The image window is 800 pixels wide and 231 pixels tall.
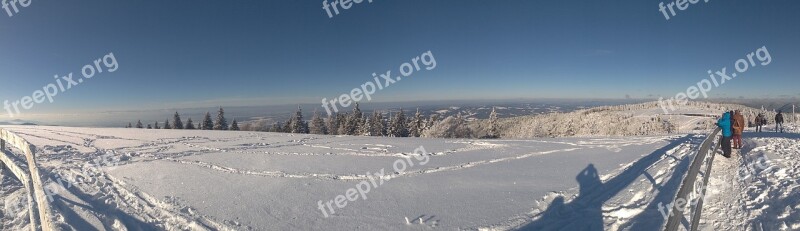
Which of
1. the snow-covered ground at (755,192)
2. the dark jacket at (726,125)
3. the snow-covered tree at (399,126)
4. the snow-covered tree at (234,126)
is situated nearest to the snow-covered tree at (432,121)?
the snow-covered tree at (399,126)

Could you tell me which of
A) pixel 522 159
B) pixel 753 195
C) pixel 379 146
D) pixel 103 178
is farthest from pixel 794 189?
pixel 103 178

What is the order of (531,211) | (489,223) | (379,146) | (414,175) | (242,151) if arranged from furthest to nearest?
(379,146), (242,151), (414,175), (531,211), (489,223)

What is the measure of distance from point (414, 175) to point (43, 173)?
12.7 m

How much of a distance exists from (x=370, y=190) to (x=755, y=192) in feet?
25.2

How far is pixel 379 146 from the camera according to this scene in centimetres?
1752

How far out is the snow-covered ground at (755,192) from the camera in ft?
17.5

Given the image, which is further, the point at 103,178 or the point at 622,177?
the point at 103,178

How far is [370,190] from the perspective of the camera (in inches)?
366

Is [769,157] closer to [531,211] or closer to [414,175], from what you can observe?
[531,211]

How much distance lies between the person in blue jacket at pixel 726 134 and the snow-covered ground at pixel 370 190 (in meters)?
0.98

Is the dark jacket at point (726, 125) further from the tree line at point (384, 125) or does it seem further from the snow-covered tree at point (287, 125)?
the snow-covered tree at point (287, 125)

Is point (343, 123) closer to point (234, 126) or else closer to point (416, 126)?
point (416, 126)

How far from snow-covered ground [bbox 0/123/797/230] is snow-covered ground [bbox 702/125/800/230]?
5.5 inches
